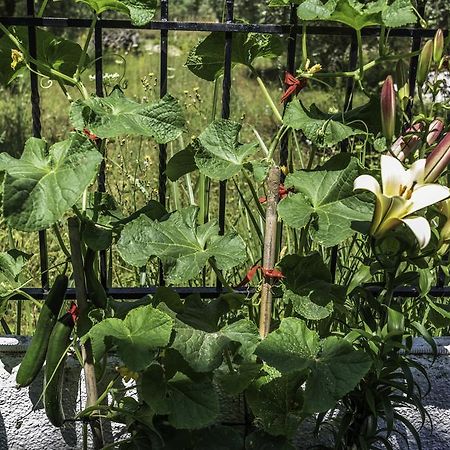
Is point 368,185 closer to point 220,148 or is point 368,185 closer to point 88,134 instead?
point 220,148

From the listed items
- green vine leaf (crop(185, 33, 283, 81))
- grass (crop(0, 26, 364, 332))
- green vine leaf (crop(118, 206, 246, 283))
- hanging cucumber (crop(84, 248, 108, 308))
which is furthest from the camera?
grass (crop(0, 26, 364, 332))

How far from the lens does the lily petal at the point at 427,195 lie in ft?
6.69

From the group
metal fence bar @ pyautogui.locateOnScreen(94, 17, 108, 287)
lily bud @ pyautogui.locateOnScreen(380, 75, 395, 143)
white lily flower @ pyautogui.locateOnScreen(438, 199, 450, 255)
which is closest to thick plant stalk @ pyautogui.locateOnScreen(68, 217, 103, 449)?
metal fence bar @ pyautogui.locateOnScreen(94, 17, 108, 287)

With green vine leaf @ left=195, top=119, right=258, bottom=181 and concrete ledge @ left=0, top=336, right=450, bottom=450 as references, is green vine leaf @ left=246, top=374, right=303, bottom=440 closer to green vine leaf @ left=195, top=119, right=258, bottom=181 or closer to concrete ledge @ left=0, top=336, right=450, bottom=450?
concrete ledge @ left=0, top=336, right=450, bottom=450

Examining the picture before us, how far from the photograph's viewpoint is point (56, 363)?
93.1 inches

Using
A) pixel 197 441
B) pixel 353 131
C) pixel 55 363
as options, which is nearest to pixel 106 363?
pixel 55 363

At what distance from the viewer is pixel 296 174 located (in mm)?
2324

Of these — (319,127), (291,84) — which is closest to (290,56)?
(291,84)

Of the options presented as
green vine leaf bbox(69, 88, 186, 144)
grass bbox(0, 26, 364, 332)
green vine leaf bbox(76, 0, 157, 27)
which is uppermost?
green vine leaf bbox(76, 0, 157, 27)

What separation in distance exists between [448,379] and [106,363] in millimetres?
1048

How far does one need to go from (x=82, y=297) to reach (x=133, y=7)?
2.56 ft

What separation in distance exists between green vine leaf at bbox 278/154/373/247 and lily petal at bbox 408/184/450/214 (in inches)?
7.0

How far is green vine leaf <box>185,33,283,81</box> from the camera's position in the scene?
8.30 feet

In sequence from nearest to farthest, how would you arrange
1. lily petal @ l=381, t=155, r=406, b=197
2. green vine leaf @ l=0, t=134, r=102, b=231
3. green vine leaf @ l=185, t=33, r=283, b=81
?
green vine leaf @ l=0, t=134, r=102, b=231 → lily petal @ l=381, t=155, r=406, b=197 → green vine leaf @ l=185, t=33, r=283, b=81
